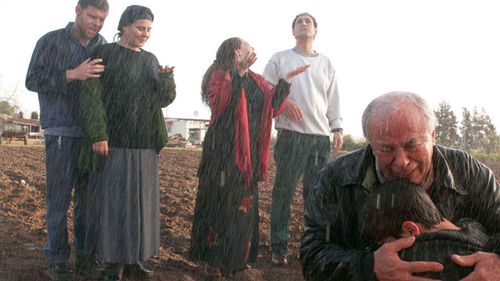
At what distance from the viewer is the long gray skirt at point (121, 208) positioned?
4129 mm

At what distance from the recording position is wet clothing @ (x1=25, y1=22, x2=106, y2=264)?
4.20 metres

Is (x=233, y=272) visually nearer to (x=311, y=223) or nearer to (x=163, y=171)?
(x=311, y=223)

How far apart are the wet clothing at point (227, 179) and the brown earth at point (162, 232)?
0.31 m

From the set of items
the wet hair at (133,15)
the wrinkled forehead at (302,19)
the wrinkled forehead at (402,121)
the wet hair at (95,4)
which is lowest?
the wrinkled forehead at (402,121)

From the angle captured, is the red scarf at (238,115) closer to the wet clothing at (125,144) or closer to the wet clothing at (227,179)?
the wet clothing at (227,179)

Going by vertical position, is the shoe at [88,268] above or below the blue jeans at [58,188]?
below

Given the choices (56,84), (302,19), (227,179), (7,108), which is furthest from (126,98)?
(7,108)

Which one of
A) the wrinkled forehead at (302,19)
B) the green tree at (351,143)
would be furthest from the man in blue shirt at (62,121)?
the green tree at (351,143)

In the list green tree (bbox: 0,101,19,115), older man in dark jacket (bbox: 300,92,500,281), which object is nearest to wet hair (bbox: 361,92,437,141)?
older man in dark jacket (bbox: 300,92,500,281)

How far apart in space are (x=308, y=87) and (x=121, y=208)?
6.91ft

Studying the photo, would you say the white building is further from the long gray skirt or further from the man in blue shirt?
the long gray skirt

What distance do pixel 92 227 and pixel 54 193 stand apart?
15.1 inches

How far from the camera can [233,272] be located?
4527 millimetres

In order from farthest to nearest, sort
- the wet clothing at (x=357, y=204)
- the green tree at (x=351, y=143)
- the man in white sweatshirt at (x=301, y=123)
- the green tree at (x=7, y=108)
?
the green tree at (x=7, y=108) < the green tree at (x=351, y=143) < the man in white sweatshirt at (x=301, y=123) < the wet clothing at (x=357, y=204)
